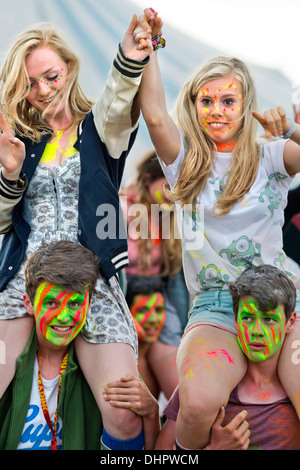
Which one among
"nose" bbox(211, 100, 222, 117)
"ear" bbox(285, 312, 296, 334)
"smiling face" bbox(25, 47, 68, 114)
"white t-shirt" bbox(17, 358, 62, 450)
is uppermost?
"smiling face" bbox(25, 47, 68, 114)

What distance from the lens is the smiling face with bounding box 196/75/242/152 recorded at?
2689 mm

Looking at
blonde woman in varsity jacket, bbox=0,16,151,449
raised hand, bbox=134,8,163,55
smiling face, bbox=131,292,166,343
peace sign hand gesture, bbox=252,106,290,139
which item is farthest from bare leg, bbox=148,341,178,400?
raised hand, bbox=134,8,163,55

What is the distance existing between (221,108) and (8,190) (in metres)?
0.88

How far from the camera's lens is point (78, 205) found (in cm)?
266

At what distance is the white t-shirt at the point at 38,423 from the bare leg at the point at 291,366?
2.65 ft

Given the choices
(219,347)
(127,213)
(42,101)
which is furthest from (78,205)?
(127,213)

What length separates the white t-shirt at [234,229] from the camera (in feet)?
8.53

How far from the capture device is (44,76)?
2752 millimetres

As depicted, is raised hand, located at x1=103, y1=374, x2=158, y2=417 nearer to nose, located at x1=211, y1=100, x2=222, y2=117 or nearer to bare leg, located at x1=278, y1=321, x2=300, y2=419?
bare leg, located at x1=278, y1=321, x2=300, y2=419

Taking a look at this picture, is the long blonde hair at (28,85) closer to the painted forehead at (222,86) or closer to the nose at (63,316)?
the painted forehead at (222,86)

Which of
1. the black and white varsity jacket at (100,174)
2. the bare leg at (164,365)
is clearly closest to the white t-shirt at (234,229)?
the black and white varsity jacket at (100,174)

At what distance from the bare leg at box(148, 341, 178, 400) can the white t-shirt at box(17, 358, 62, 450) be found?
1.33 m
